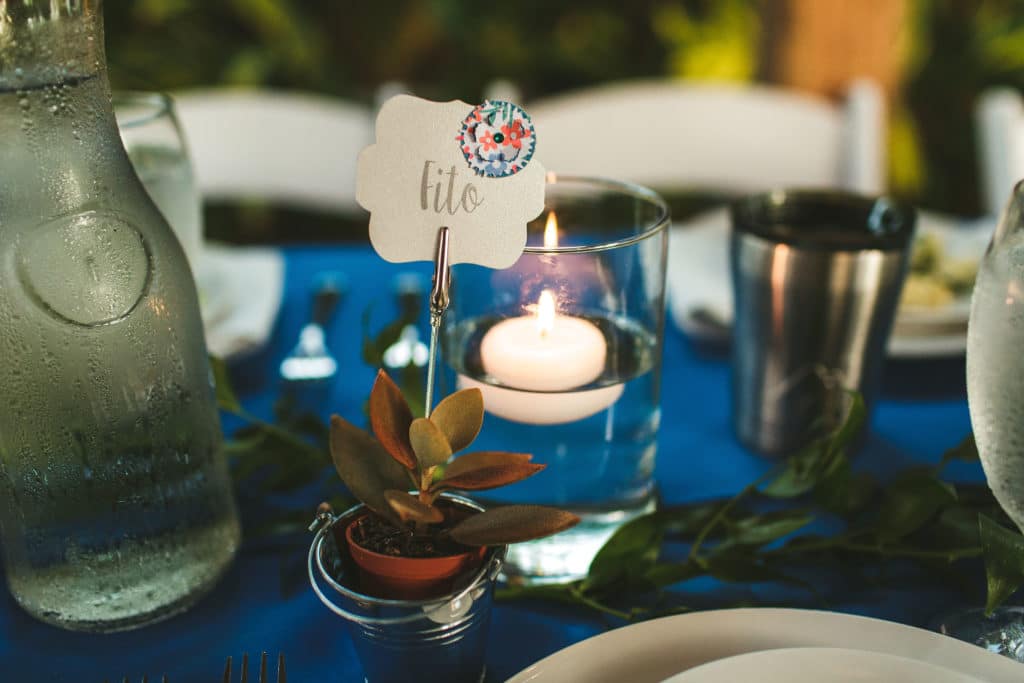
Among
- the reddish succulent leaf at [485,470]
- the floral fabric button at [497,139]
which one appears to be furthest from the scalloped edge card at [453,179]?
the reddish succulent leaf at [485,470]

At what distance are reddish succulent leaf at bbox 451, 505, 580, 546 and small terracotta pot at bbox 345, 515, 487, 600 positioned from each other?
16 mm

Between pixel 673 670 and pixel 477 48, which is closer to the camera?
pixel 673 670

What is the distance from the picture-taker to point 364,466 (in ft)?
1.43

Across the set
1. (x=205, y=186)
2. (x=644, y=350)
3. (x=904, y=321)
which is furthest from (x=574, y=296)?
(x=205, y=186)

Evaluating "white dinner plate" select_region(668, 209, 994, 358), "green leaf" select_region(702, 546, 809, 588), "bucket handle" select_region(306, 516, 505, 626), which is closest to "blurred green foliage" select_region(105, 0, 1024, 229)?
"white dinner plate" select_region(668, 209, 994, 358)

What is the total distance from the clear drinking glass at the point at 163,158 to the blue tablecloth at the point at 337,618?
131mm

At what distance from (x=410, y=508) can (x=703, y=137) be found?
3.57ft

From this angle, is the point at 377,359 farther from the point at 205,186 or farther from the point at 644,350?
the point at 205,186

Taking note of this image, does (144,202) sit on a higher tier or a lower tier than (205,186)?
higher

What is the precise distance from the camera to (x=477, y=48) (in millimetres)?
2766

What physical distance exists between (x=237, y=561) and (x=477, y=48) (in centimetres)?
240

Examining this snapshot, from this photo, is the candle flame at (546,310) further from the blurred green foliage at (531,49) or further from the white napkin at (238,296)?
the blurred green foliage at (531,49)

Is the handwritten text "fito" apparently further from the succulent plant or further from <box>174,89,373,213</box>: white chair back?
<box>174,89,373,213</box>: white chair back

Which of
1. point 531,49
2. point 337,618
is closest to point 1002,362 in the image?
point 337,618
